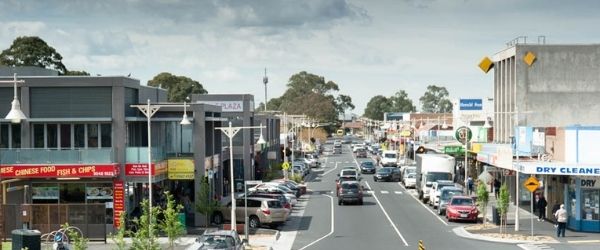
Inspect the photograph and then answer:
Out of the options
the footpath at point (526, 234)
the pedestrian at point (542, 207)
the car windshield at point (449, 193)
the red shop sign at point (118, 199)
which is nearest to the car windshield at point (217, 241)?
the red shop sign at point (118, 199)

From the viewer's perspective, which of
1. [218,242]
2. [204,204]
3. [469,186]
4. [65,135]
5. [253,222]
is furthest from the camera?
[469,186]

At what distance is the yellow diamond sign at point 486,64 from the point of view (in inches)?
3290

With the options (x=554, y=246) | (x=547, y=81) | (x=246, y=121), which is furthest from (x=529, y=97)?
(x=554, y=246)

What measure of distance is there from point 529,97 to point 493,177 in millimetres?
7690

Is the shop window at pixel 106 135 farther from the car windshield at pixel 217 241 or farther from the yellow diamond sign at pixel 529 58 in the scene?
the yellow diamond sign at pixel 529 58

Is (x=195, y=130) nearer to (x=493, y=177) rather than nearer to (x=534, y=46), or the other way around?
(x=493, y=177)

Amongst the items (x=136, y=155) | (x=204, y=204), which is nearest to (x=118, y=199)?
(x=136, y=155)

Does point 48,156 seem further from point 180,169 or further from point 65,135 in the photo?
point 180,169

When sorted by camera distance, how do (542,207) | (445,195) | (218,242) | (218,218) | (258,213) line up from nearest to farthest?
(218,242), (258,213), (218,218), (542,207), (445,195)

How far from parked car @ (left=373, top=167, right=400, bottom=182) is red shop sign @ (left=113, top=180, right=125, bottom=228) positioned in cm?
4816

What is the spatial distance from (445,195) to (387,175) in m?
35.2

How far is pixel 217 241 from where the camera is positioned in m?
32.5

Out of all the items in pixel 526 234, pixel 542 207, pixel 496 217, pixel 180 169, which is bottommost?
pixel 526 234

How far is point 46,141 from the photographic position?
4625 centimetres
